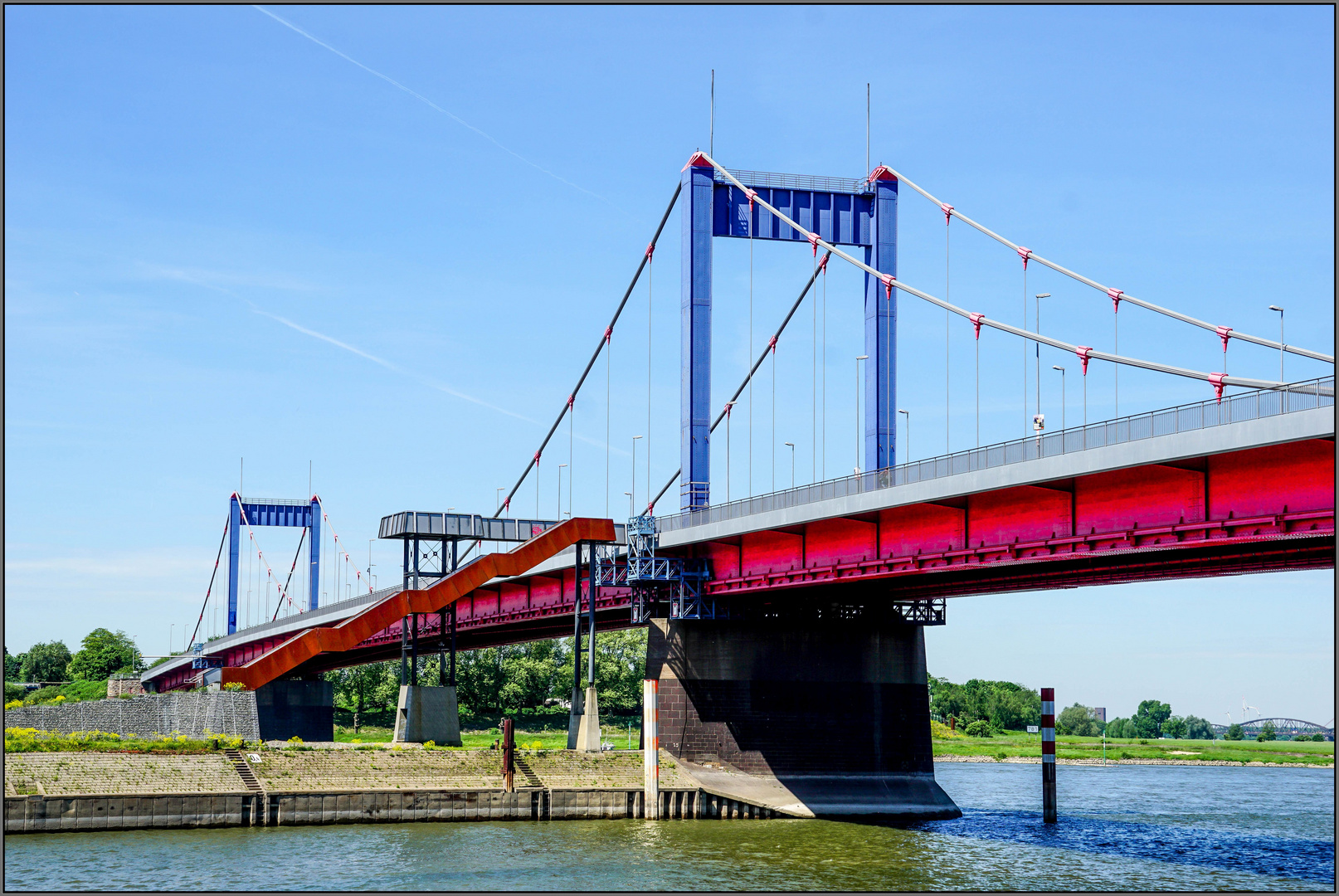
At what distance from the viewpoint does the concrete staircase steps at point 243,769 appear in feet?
186

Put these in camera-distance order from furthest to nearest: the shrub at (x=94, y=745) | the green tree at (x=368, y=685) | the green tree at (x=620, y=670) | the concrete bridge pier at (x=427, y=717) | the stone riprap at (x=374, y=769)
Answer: the green tree at (x=368, y=685) < the green tree at (x=620, y=670) < the concrete bridge pier at (x=427, y=717) < the stone riprap at (x=374, y=769) < the shrub at (x=94, y=745)

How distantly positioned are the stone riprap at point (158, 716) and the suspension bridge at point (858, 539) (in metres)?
2.46

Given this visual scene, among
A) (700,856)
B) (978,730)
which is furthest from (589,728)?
(978,730)

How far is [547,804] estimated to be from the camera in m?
59.5

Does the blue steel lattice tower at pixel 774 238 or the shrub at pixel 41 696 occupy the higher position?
the blue steel lattice tower at pixel 774 238

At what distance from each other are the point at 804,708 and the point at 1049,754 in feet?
35.1

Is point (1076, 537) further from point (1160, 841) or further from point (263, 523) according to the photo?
point (263, 523)

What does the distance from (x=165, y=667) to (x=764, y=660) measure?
105 m

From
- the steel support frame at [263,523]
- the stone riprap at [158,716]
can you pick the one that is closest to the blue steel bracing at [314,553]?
the steel support frame at [263,523]

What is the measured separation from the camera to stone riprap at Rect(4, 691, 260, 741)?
259 ft

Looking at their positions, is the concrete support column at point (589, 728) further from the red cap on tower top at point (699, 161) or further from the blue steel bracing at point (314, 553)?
the blue steel bracing at point (314, 553)

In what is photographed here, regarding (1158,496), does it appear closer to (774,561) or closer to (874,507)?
(874,507)

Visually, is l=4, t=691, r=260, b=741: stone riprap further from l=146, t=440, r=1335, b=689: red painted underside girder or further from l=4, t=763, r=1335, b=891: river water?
l=146, t=440, r=1335, b=689: red painted underside girder

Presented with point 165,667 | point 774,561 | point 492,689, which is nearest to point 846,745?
point 774,561
